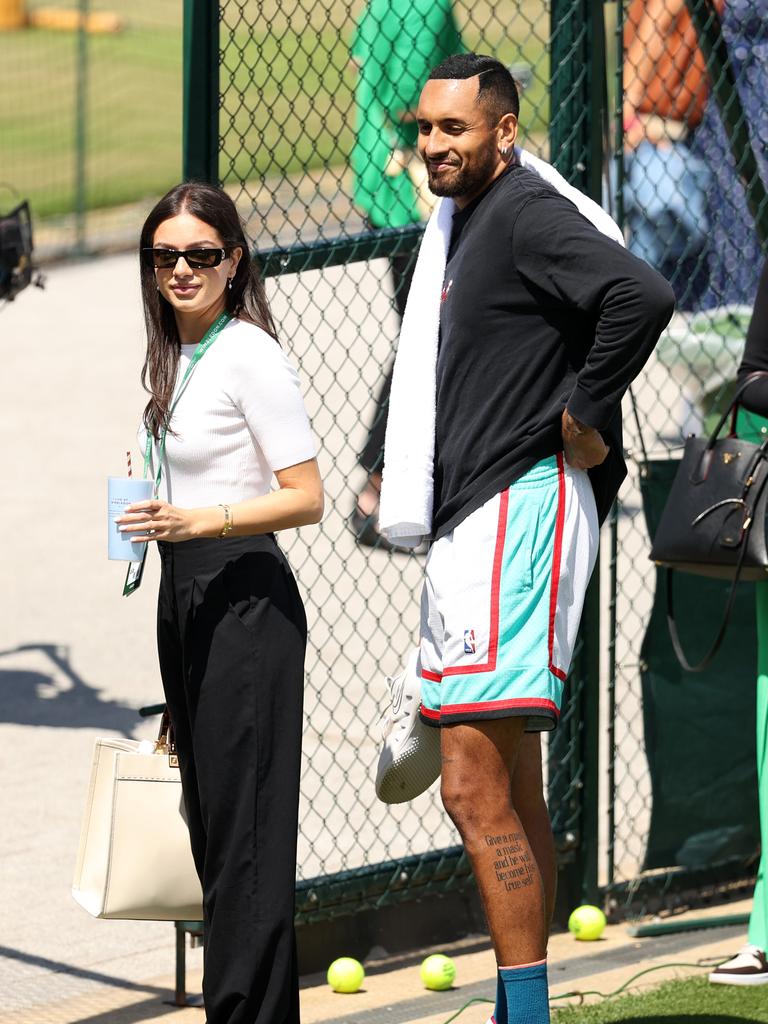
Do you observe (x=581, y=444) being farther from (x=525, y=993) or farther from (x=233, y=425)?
(x=525, y=993)

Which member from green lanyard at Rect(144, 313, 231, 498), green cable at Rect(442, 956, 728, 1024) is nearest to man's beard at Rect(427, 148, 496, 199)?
green lanyard at Rect(144, 313, 231, 498)

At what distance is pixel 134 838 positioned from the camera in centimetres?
379

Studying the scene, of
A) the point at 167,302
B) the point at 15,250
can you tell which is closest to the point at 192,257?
the point at 167,302

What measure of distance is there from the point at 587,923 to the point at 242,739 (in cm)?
184

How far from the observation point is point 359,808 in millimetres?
5789

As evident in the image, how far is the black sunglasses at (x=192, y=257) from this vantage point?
360cm

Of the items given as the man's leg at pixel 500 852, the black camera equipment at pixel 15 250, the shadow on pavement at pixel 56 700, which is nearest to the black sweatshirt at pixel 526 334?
the man's leg at pixel 500 852

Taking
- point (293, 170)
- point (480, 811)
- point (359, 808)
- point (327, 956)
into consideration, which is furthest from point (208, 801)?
point (293, 170)

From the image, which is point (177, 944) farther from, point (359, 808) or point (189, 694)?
point (359, 808)

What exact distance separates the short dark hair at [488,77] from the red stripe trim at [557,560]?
2.37ft

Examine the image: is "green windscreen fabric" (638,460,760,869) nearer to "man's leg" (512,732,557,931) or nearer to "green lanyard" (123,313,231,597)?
"man's leg" (512,732,557,931)

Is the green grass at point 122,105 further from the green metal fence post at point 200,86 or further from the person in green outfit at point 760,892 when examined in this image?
the person in green outfit at point 760,892

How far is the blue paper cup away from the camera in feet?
11.2

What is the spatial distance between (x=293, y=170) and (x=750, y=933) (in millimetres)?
14602
